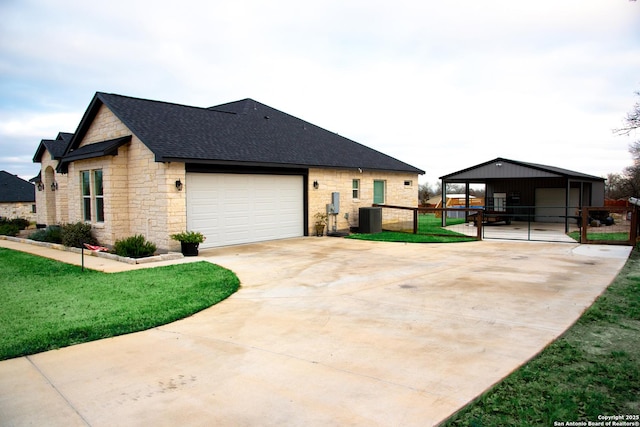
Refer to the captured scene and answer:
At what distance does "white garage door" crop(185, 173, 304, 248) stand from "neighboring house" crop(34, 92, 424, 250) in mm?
36

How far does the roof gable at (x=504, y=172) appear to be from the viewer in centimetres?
2011

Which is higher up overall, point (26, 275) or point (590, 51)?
point (590, 51)

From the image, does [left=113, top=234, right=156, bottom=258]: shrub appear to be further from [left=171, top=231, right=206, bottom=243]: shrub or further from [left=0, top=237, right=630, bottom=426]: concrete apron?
[left=0, top=237, right=630, bottom=426]: concrete apron

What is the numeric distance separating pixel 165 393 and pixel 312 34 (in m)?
14.9

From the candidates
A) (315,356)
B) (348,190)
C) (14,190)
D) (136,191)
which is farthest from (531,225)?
(14,190)

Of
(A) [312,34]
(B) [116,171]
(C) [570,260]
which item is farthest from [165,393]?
(A) [312,34]

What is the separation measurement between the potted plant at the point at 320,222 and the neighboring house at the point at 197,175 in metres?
0.25

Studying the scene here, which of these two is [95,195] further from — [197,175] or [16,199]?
[16,199]

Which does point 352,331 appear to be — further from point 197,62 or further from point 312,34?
point 197,62

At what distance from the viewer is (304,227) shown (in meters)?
17.8

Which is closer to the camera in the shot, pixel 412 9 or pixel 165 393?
pixel 165 393

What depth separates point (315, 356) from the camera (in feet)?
16.0

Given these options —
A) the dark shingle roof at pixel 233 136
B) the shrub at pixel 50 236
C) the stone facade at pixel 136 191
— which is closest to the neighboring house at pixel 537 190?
the dark shingle roof at pixel 233 136

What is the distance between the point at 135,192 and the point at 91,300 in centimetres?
746
